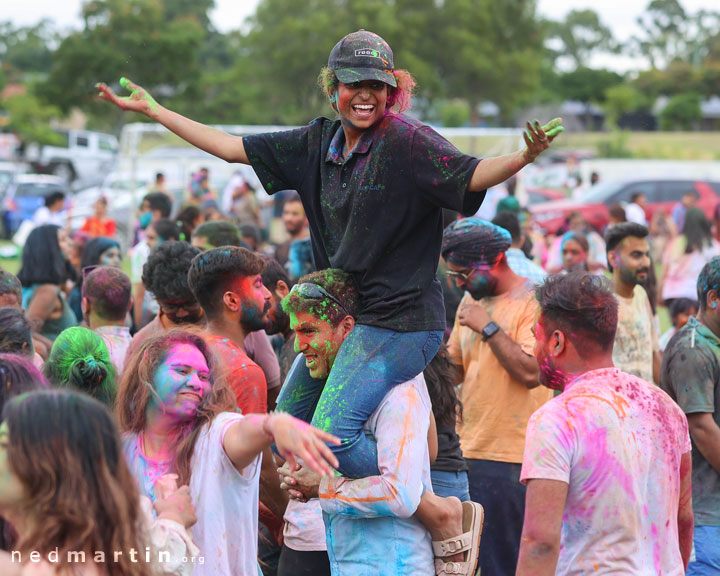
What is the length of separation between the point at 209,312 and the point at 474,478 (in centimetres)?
177

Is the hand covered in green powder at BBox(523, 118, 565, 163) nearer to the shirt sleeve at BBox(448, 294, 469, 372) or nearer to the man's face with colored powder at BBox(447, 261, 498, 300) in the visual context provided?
the man's face with colored powder at BBox(447, 261, 498, 300)

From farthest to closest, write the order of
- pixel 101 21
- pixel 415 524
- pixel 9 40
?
pixel 9 40, pixel 101 21, pixel 415 524

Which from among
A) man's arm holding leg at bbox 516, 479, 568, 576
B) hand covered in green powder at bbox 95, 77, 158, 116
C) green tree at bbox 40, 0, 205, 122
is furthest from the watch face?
green tree at bbox 40, 0, 205, 122

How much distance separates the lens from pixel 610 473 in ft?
10.0

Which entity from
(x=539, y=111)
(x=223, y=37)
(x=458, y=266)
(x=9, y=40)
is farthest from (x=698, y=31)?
(x=458, y=266)

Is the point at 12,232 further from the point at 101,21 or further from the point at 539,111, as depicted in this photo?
→ the point at 539,111

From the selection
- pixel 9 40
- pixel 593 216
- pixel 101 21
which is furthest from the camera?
pixel 9 40

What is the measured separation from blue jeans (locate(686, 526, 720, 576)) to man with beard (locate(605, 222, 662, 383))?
5.41 feet

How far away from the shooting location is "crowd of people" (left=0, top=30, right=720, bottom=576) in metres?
2.31

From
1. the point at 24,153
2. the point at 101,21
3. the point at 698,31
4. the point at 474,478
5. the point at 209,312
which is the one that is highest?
the point at 698,31

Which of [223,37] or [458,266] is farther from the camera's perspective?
[223,37]

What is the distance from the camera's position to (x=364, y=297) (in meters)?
3.48

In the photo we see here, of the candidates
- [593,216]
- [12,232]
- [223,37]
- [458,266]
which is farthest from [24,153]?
[458,266]

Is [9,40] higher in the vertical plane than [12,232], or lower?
higher
